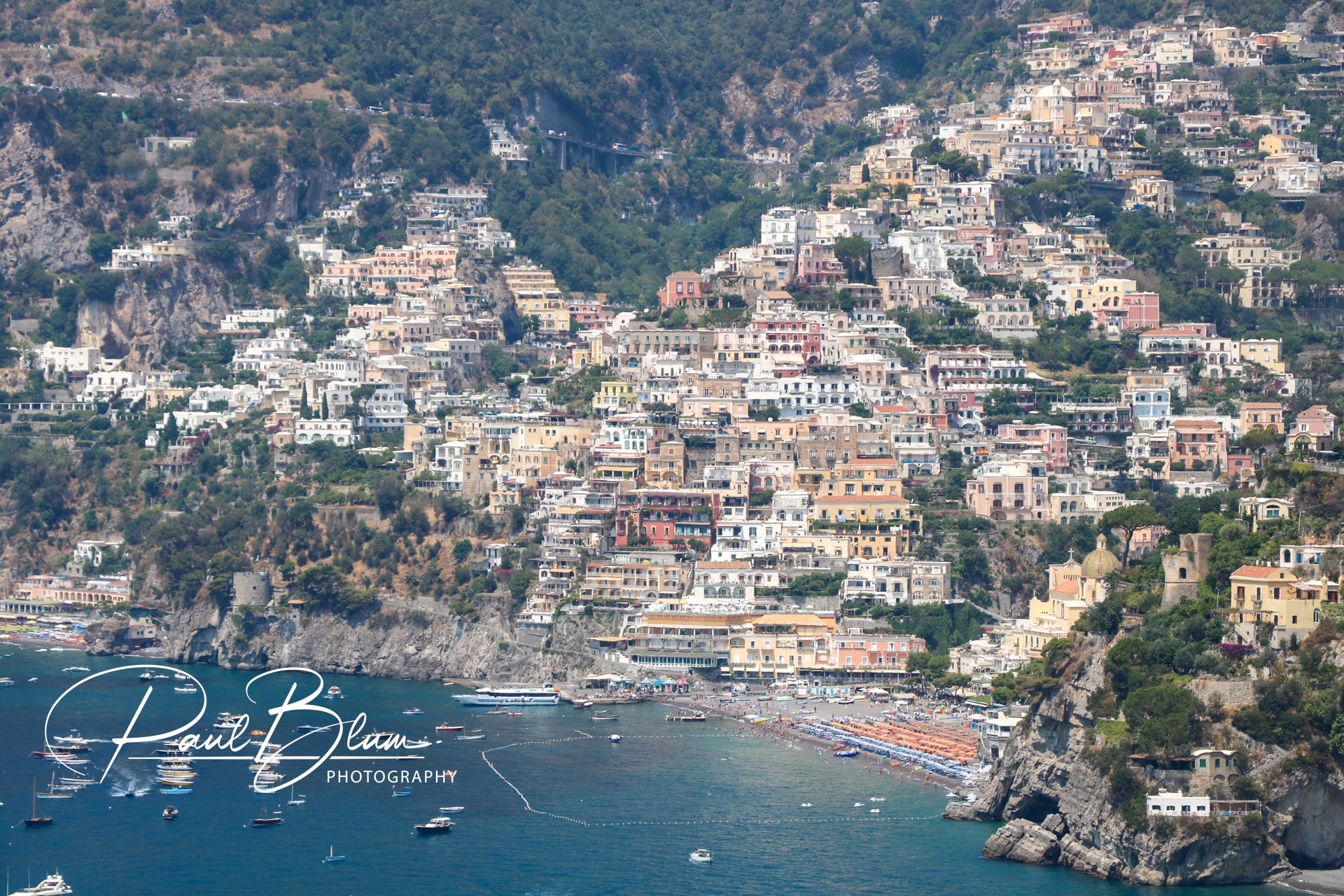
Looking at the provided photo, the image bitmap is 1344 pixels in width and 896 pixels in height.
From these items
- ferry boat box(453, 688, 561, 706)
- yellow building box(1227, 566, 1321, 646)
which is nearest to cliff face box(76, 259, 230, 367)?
ferry boat box(453, 688, 561, 706)

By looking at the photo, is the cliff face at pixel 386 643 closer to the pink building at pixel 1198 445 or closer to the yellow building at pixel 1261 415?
the pink building at pixel 1198 445

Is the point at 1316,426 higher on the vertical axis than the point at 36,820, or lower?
higher

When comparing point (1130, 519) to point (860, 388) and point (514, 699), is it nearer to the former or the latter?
point (514, 699)

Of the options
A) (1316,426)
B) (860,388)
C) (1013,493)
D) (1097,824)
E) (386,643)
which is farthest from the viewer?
(860,388)

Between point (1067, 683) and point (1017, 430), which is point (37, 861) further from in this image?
point (1017, 430)

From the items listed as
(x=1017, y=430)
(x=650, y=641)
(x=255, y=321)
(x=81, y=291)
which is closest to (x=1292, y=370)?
(x=1017, y=430)

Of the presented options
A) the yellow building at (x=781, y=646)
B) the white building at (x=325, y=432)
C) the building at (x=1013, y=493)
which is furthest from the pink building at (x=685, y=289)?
the yellow building at (x=781, y=646)

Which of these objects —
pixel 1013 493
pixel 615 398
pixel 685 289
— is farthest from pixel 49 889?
pixel 685 289
